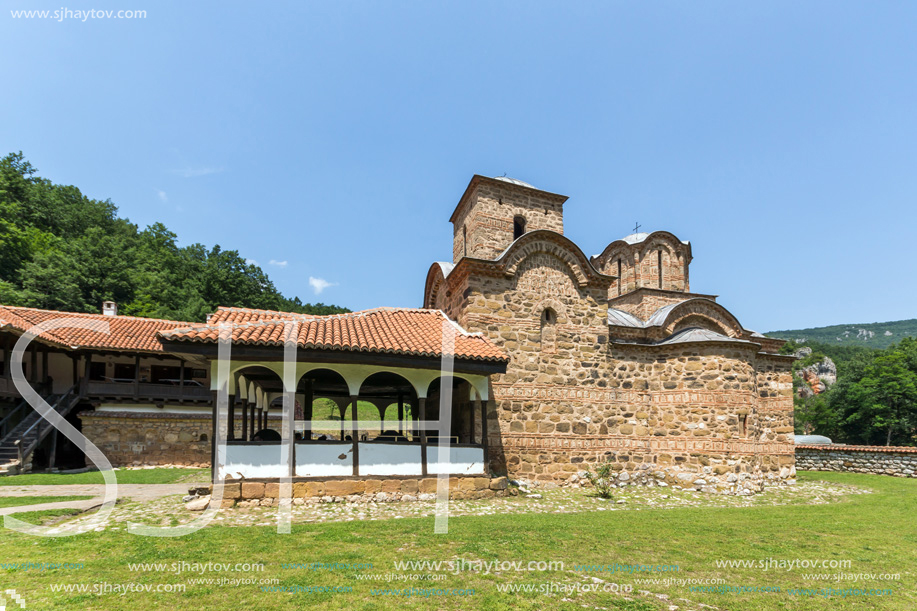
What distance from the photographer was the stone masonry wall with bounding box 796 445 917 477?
1536 centimetres

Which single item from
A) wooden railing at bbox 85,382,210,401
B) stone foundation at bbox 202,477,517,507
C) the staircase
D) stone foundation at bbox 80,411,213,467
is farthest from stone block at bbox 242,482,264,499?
wooden railing at bbox 85,382,210,401

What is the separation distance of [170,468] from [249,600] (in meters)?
13.7

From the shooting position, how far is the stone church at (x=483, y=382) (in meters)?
8.70

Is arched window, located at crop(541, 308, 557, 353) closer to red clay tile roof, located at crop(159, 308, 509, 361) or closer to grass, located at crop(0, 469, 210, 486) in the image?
red clay tile roof, located at crop(159, 308, 509, 361)

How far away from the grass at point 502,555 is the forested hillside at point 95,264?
2415 centimetres

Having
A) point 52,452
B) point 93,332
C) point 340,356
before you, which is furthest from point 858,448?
point 93,332

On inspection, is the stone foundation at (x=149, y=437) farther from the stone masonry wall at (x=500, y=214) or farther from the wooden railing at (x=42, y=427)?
the stone masonry wall at (x=500, y=214)

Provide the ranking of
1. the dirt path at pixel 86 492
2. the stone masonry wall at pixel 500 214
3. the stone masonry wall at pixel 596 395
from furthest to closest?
the stone masonry wall at pixel 500 214 → the stone masonry wall at pixel 596 395 → the dirt path at pixel 86 492

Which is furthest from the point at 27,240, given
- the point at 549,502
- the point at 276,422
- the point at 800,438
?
the point at 800,438

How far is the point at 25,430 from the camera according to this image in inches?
568

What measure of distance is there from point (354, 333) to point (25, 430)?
12811 millimetres

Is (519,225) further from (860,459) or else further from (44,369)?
(44,369)

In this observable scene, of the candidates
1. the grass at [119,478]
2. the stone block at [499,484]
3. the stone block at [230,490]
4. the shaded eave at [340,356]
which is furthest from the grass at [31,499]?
the stone block at [499,484]

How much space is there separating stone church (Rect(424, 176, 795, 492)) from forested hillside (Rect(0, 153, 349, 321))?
928 inches
